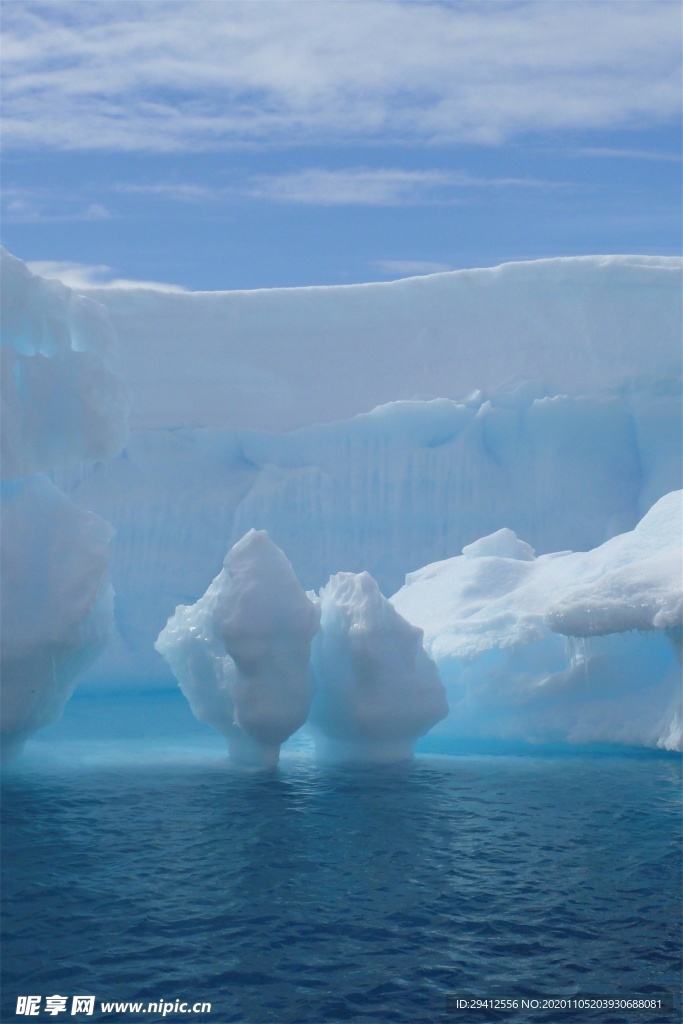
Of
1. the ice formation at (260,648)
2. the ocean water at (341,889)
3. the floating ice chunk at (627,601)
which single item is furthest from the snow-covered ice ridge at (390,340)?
the ocean water at (341,889)

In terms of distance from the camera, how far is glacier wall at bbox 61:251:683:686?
16.6m

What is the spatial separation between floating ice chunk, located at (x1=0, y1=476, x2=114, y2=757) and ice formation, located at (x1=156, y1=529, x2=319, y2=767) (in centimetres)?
120

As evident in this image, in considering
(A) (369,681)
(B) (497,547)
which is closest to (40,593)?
(A) (369,681)

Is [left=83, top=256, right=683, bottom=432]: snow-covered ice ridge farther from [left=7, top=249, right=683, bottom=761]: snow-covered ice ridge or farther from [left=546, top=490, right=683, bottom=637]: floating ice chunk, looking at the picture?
[left=546, top=490, right=683, bottom=637]: floating ice chunk

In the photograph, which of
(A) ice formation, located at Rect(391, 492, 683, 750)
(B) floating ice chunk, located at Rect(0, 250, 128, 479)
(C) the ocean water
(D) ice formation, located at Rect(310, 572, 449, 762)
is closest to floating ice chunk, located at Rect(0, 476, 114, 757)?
(B) floating ice chunk, located at Rect(0, 250, 128, 479)

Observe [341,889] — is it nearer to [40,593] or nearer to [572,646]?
[40,593]

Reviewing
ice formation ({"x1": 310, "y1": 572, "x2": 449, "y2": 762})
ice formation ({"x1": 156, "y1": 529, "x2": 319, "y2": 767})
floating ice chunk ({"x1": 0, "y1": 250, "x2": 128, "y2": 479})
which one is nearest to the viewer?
ice formation ({"x1": 156, "y1": 529, "x2": 319, "y2": 767})

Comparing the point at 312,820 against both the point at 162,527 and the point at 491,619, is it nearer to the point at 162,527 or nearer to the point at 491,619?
the point at 491,619

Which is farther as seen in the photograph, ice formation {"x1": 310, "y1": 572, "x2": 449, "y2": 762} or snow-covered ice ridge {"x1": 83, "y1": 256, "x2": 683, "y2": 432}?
snow-covered ice ridge {"x1": 83, "y1": 256, "x2": 683, "y2": 432}

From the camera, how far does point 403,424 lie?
1678 cm

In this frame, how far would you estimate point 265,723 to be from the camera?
998 centimetres

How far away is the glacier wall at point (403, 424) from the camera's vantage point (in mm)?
16625

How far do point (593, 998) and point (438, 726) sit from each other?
6729 mm

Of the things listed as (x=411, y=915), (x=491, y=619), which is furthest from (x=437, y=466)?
(x=411, y=915)
